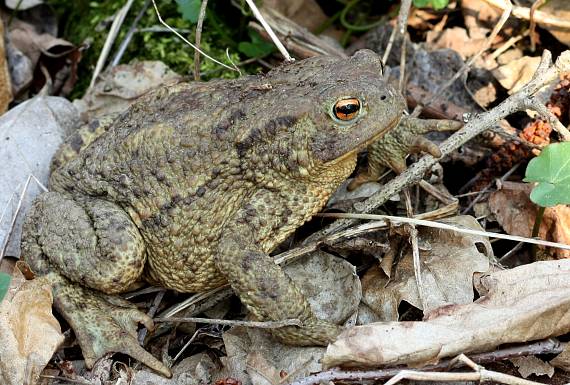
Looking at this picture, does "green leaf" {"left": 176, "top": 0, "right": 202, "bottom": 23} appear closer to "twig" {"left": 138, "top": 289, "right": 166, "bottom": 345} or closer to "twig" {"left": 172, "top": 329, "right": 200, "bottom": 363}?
"twig" {"left": 138, "top": 289, "right": 166, "bottom": 345}

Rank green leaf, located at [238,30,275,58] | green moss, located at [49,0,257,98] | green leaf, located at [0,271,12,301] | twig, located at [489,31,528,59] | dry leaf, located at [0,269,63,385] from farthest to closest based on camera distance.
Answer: green moss, located at [49,0,257,98] < green leaf, located at [238,30,275,58] < twig, located at [489,31,528,59] < dry leaf, located at [0,269,63,385] < green leaf, located at [0,271,12,301]

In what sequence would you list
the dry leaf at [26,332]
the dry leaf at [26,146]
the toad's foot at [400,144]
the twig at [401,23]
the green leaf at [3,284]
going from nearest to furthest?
the green leaf at [3,284], the dry leaf at [26,332], the toad's foot at [400,144], the dry leaf at [26,146], the twig at [401,23]

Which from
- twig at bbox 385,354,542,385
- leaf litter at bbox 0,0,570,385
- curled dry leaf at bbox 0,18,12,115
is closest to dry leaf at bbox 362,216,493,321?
leaf litter at bbox 0,0,570,385

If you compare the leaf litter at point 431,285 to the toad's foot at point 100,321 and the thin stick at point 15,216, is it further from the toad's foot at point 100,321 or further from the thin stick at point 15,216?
the thin stick at point 15,216

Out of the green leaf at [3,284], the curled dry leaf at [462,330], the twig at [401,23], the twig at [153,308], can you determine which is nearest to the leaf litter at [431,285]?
the curled dry leaf at [462,330]

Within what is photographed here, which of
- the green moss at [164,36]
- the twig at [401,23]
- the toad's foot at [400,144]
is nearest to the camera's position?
the toad's foot at [400,144]

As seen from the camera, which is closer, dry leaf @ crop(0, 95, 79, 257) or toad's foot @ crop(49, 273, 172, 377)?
toad's foot @ crop(49, 273, 172, 377)
